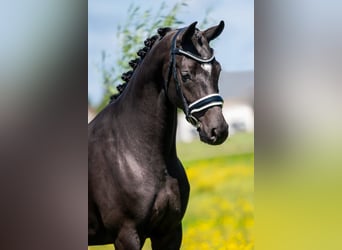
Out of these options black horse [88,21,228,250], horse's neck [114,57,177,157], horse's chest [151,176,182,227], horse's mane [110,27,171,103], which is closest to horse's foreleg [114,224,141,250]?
black horse [88,21,228,250]

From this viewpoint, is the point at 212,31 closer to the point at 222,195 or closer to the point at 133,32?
the point at 133,32

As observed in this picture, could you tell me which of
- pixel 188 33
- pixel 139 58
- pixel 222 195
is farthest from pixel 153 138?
pixel 222 195

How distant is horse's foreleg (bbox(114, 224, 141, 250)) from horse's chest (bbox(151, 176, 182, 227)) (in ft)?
0.37

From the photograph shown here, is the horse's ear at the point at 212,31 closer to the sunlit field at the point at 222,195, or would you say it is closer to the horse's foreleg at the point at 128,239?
the sunlit field at the point at 222,195

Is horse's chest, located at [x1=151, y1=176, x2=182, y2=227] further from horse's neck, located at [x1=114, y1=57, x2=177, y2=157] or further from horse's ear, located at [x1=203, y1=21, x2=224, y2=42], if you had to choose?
horse's ear, located at [x1=203, y1=21, x2=224, y2=42]

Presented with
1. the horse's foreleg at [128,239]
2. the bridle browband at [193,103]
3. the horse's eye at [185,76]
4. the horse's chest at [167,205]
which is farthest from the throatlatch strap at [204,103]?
the horse's foreleg at [128,239]

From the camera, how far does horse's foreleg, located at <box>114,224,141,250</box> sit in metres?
3.38

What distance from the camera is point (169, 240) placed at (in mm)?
3631
